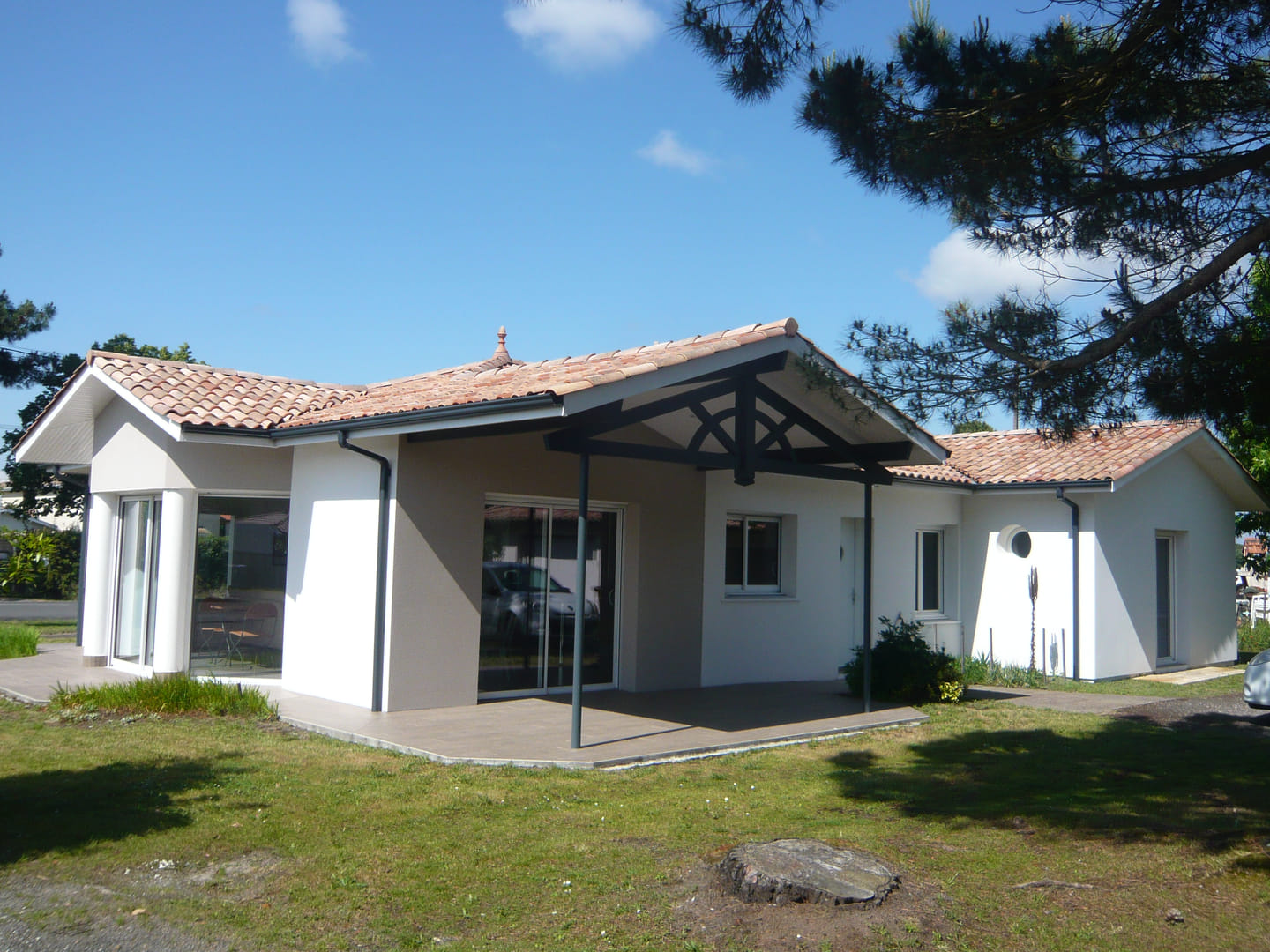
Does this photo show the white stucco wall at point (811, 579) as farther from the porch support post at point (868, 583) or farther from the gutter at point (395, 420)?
the gutter at point (395, 420)

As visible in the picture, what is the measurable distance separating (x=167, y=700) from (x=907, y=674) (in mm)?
8580

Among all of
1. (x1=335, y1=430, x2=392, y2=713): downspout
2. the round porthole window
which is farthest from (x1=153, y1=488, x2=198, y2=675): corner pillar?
the round porthole window

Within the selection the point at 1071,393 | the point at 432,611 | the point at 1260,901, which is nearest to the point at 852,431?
the point at 1071,393

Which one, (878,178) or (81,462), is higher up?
(878,178)

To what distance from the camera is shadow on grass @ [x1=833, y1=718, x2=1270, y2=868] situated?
702 centimetres

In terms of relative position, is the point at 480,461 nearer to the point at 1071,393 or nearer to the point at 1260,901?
the point at 1071,393

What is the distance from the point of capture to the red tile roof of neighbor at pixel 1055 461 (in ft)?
51.2

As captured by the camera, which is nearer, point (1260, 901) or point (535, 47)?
point (1260, 901)

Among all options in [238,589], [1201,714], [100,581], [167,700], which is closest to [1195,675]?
[1201,714]

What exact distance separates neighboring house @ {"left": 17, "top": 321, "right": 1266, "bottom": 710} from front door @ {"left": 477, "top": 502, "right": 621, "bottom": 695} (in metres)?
0.03

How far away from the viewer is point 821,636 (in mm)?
15000

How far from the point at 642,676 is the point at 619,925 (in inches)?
298

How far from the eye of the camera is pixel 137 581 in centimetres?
1332

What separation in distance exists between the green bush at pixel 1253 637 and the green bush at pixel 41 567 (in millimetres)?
33533
